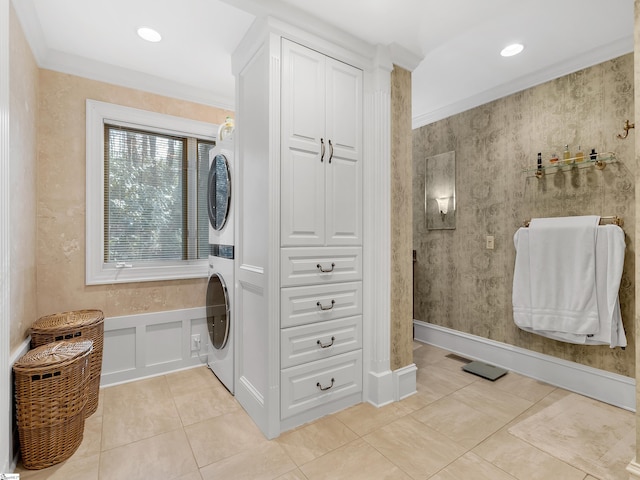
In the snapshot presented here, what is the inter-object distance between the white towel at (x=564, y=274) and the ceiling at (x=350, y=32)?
1.21 metres

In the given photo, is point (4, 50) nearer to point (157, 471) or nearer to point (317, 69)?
point (317, 69)

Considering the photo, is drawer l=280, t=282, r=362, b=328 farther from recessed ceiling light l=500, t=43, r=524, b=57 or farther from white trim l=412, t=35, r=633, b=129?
white trim l=412, t=35, r=633, b=129

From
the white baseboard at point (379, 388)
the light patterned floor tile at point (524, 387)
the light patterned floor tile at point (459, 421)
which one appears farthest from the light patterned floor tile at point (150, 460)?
the light patterned floor tile at point (524, 387)

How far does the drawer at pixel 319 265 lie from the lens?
1.86 metres

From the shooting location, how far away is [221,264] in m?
2.47

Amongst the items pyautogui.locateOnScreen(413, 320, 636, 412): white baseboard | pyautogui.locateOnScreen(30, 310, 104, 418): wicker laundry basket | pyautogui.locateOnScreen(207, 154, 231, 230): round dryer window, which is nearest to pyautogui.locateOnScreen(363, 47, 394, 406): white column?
pyautogui.locateOnScreen(207, 154, 231, 230): round dryer window

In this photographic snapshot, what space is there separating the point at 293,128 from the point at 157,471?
6.30 feet

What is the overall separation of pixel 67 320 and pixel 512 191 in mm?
3498

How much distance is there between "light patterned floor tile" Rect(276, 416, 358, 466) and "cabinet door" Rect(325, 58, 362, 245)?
110cm

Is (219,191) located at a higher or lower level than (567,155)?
lower

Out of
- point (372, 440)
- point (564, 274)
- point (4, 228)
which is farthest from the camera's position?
point (564, 274)

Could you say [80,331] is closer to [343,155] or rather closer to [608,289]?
[343,155]

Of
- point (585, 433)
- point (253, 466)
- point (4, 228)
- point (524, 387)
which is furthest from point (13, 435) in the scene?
point (524, 387)

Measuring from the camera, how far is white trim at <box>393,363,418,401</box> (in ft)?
7.31
